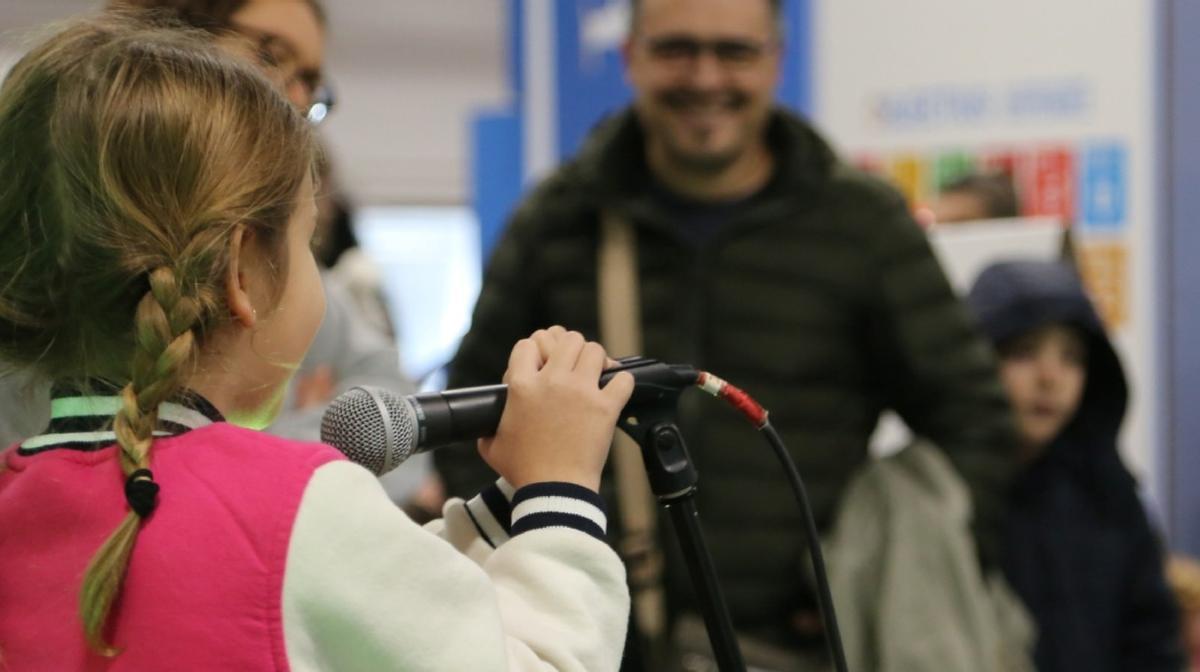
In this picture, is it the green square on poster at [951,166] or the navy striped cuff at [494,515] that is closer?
the navy striped cuff at [494,515]

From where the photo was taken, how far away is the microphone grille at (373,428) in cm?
90

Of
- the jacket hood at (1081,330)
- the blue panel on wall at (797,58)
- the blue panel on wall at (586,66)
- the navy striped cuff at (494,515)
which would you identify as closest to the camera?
the navy striped cuff at (494,515)

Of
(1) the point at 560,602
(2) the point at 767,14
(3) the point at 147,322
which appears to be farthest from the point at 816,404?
(3) the point at 147,322

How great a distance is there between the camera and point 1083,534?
2256mm

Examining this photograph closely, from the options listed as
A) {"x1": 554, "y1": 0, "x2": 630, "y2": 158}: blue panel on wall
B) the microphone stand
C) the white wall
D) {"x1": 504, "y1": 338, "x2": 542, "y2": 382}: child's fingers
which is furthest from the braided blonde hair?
the white wall

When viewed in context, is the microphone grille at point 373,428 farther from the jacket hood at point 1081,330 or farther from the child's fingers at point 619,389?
Answer: the jacket hood at point 1081,330

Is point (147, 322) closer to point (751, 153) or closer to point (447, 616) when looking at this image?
point (447, 616)

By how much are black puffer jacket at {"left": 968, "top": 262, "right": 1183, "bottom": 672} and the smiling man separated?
0.19m

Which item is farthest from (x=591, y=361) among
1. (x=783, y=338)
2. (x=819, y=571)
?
(x=783, y=338)

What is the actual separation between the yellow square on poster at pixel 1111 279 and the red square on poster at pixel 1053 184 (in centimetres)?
11

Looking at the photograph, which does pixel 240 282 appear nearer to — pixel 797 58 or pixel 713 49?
pixel 713 49

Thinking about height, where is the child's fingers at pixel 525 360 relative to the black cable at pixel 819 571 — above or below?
above

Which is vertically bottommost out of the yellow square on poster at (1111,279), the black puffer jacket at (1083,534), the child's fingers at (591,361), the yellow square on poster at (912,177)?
the black puffer jacket at (1083,534)

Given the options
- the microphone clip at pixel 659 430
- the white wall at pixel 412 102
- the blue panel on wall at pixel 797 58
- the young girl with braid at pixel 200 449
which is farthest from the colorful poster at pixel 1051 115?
the white wall at pixel 412 102
